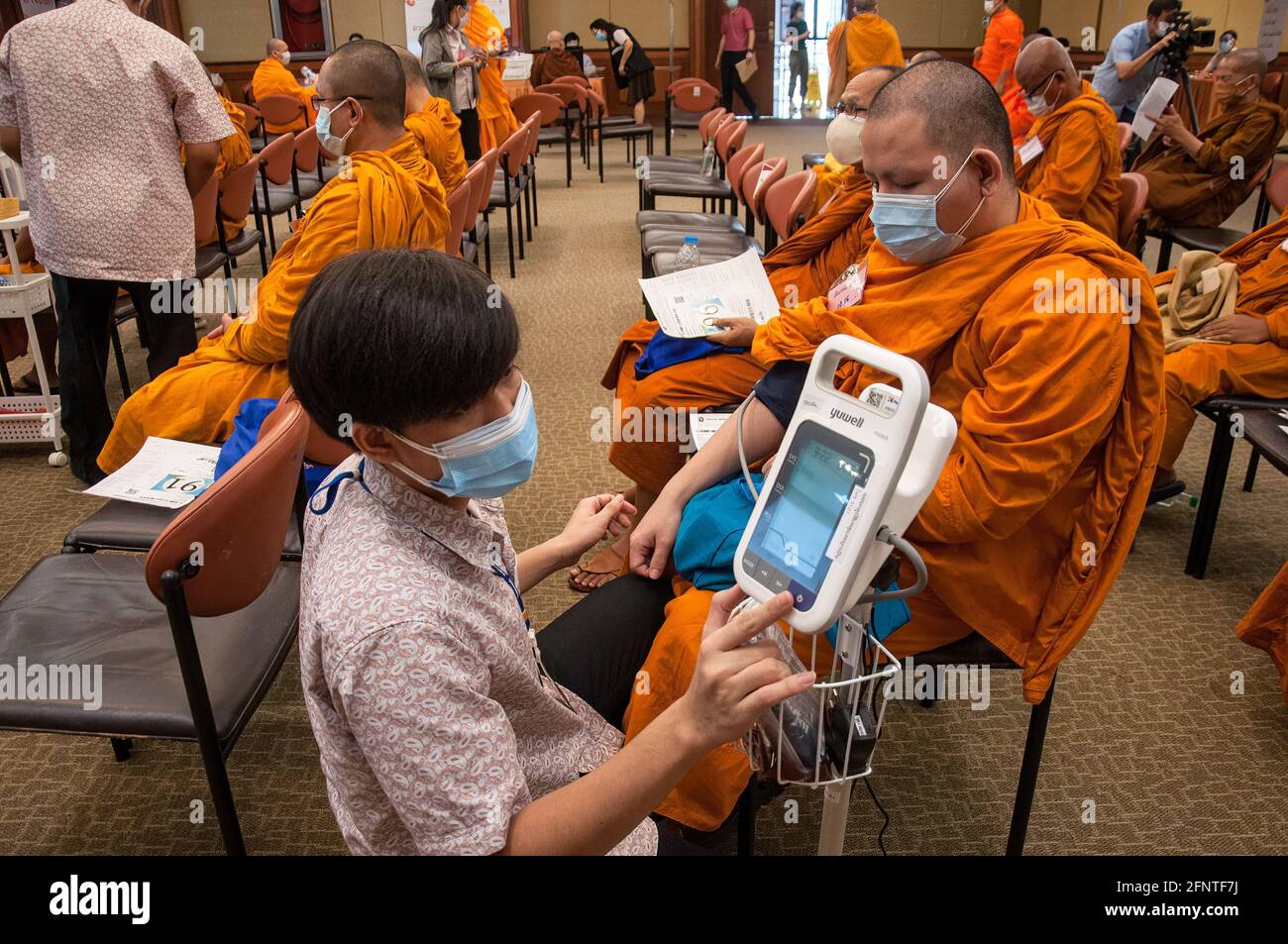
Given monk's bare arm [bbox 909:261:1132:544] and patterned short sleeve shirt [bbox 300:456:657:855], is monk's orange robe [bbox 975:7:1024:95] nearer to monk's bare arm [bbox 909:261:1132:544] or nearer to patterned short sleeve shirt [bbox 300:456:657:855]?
monk's bare arm [bbox 909:261:1132:544]

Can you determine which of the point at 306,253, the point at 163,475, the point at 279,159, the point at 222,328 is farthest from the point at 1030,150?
the point at 279,159

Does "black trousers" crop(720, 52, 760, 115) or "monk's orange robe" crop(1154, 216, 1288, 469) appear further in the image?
"black trousers" crop(720, 52, 760, 115)

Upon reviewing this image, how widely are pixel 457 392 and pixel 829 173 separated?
115 inches

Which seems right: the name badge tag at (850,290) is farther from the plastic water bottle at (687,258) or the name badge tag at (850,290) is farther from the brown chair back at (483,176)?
the brown chair back at (483,176)

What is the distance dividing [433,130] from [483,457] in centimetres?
318

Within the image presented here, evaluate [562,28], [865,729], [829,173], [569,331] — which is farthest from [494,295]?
[562,28]

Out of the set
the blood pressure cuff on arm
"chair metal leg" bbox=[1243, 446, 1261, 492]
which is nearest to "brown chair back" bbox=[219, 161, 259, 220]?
the blood pressure cuff on arm

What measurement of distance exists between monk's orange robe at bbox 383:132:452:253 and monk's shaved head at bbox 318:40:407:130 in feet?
0.26

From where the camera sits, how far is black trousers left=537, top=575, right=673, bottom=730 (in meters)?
1.45

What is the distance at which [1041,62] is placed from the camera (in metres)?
3.71

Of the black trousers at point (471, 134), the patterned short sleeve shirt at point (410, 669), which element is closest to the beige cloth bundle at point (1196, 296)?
the patterned short sleeve shirt at point (410, 669)

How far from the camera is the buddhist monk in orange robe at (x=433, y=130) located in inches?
147

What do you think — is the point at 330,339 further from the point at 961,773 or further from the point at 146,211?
the point at 146,211

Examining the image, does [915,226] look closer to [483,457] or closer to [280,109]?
[483,457]
